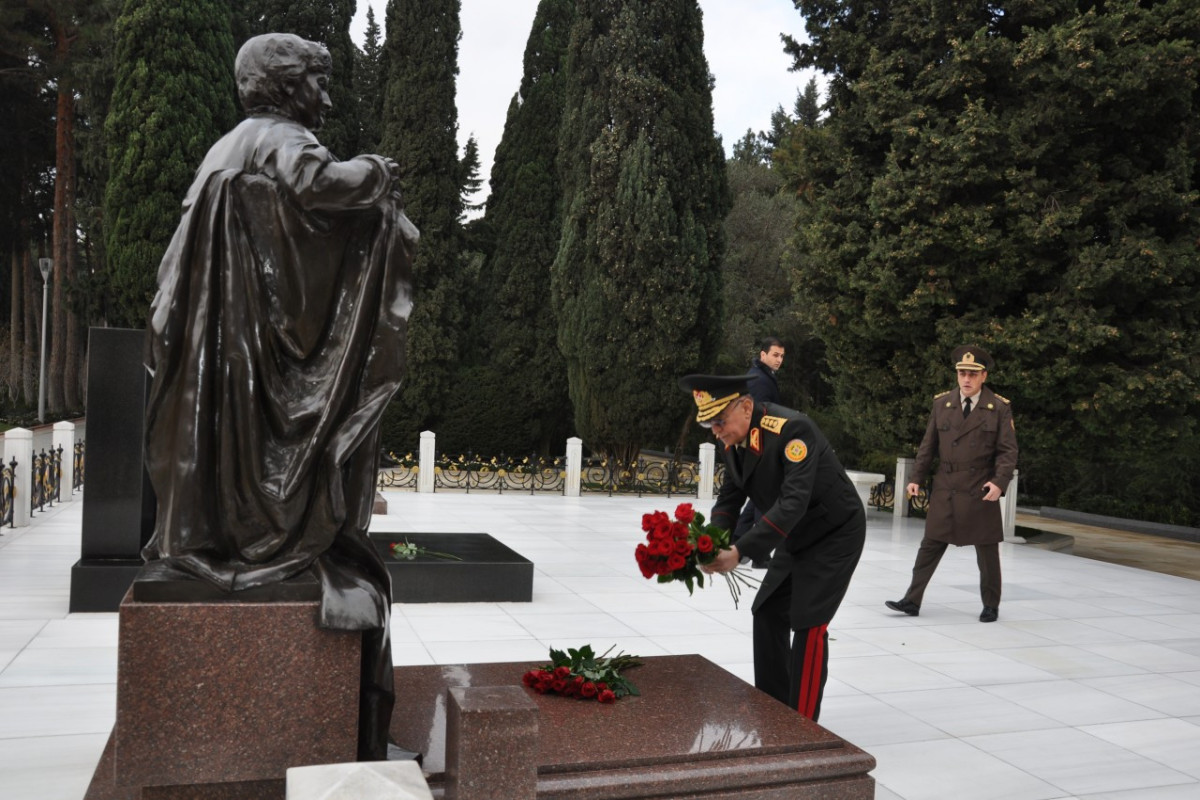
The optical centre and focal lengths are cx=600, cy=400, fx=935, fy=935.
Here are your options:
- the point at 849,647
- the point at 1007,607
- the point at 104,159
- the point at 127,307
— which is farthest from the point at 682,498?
the point at 104,159

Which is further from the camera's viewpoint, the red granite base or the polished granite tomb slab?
the polished granite tomb slab

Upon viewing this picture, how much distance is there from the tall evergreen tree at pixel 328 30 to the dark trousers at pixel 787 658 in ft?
62.4

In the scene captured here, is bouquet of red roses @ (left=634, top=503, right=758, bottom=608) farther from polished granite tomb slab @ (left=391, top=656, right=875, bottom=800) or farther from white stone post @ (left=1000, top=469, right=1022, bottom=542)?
white stone post @ (left=1000, top=469, right=1022, bottom=542)

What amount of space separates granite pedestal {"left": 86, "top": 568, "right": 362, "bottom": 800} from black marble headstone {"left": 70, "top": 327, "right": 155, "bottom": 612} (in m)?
4.40

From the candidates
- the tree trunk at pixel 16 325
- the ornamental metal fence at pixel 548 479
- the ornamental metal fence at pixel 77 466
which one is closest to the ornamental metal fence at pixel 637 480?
the ornamental metal fence at pixel 548 479

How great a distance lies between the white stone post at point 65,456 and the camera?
12.1 meters

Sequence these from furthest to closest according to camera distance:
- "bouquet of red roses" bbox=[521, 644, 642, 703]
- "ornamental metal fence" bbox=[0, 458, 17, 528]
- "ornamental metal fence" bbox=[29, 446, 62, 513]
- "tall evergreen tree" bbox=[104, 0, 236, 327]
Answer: "tall evergreen tree" bbox=[104, 0, 236, 327] < "ornamental metal fence" bbox=[29, 446, 62, 513] < "ornamental metal fence" bbox=[0, 458, 17, 528] < "bouquet of red roses" bbox=[521, 644, 642, 703]

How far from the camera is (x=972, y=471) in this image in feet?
24.0

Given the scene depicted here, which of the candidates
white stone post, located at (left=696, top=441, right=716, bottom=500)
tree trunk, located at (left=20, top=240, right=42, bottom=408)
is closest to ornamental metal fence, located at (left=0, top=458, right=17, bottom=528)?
white stone post, located at (left=696, top=441, right=716, bottom=500)

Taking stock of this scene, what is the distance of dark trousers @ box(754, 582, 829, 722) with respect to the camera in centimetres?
400

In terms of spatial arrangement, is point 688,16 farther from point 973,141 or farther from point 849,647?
point 849,647

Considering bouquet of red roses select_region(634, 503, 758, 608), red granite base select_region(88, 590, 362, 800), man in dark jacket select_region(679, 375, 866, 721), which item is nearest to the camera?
red granite base select_region(88, 590, 362, 800)

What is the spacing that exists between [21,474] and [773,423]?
903cm

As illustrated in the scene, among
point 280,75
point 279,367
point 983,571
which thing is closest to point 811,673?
point 279,367
